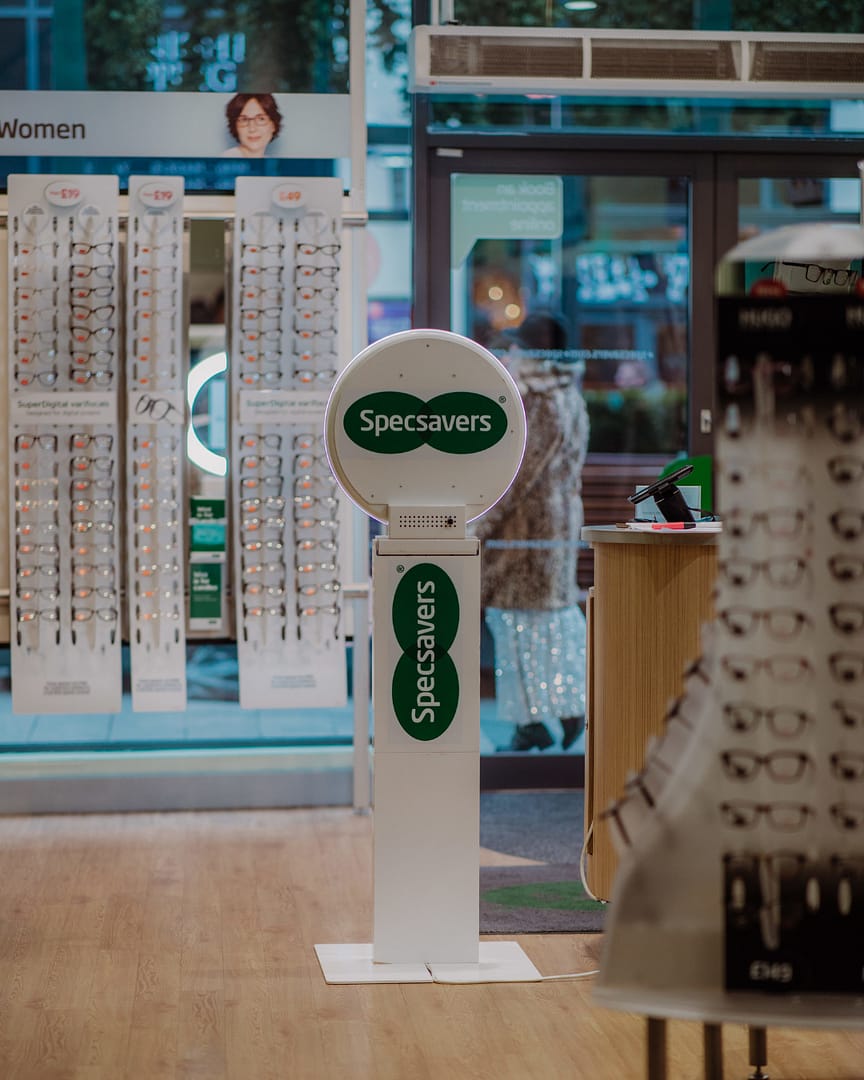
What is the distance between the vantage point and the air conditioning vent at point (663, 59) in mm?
5125

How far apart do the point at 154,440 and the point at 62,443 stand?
1.03 ft

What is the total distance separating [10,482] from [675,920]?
11.5 feet

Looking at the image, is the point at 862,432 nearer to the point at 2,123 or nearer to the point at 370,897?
the point at 370,897

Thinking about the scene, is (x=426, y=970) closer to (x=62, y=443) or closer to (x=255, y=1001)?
(x=255, y=1001)

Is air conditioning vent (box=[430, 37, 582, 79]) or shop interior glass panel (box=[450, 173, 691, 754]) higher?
air conditioning vent (box=[430, 37, 582, 79])

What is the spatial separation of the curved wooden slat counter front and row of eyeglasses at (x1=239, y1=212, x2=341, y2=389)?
67.8 inches

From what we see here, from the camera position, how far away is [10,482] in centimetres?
485

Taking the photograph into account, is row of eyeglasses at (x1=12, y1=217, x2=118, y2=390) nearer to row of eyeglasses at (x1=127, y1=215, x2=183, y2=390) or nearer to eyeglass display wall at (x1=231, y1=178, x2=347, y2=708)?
row of eyeglasses at (x1=127, y1=215, x2=183, y2=390)

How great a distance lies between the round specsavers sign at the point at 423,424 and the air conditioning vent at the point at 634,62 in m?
2.13

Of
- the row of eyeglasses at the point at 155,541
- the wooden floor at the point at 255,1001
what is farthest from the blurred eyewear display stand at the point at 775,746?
the row of eyeglasses at the point at 155,541

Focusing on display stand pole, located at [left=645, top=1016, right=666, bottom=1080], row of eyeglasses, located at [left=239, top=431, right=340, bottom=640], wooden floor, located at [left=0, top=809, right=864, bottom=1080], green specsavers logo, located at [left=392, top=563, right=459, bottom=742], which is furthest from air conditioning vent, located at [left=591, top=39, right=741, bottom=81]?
display stand pole, located at [left=645, top=1016, right=666, bottom=1080]

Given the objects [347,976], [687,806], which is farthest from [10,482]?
[687,806]

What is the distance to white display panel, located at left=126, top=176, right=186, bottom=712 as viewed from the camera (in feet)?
16.0

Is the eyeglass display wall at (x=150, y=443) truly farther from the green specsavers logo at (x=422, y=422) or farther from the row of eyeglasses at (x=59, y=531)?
the green specsavers logo at (x=422, y=422)
